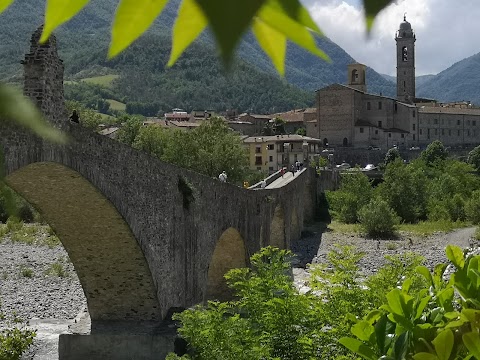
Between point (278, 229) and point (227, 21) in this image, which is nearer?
point (227, 21)

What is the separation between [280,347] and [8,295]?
48.7 ft

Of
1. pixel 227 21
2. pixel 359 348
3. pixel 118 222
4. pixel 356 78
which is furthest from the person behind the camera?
pixel 356 78

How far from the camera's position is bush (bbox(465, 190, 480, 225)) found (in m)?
39.2

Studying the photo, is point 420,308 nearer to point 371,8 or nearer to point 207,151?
point 371,8

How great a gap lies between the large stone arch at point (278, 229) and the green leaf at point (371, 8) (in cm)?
2713

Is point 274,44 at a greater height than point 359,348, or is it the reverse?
point 274,44

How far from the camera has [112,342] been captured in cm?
1334

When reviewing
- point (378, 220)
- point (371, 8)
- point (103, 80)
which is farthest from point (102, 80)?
point (371, 8)

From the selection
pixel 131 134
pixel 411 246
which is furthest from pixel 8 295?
pixel 131 134

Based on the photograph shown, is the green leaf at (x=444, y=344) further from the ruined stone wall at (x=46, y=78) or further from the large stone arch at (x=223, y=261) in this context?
the large stone arch at (x=223, y=261)

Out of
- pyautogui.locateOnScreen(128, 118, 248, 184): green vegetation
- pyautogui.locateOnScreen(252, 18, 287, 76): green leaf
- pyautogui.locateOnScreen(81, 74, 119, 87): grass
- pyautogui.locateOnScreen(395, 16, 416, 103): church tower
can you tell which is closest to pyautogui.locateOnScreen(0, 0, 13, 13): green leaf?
pyautogui.locateOnScreen(252, 18, 287, 76): green leaf

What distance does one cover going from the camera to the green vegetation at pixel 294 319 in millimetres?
8250

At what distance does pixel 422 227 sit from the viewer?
3878 cm

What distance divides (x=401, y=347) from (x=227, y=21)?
3.06 meters
